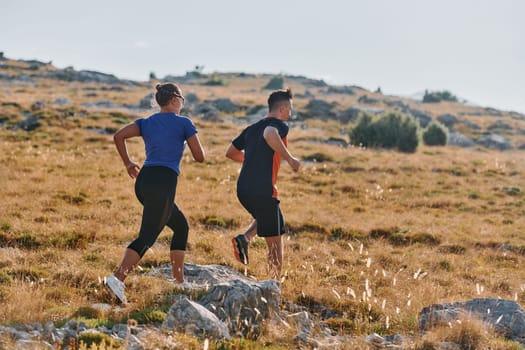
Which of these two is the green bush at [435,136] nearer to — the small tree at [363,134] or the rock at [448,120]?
the small tree at [363,134]

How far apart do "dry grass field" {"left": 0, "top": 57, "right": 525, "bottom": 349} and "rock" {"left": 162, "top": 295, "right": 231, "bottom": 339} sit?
0.23 m

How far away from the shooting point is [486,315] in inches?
214

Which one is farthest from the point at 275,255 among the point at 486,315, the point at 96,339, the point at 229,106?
the point at 229,106

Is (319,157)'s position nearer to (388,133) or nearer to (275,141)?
(388,133)

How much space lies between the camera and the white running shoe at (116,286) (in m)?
5.28

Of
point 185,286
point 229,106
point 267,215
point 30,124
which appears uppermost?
point 229,106

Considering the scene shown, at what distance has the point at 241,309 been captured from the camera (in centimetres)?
500

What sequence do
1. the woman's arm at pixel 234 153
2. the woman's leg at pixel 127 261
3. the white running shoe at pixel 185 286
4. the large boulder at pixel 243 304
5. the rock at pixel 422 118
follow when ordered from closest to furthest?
the large boulder at pixel 243 304 < the woman's leg at pixel 127 261 < the white running shoe at pixel 185 286 < the woman's arm at pixel 234 153 < the rock at pixel 422 118

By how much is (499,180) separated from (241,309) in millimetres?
16834

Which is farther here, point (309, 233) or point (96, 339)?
point (309, 233)

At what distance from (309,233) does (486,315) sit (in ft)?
17.6

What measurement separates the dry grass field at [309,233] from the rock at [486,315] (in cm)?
21

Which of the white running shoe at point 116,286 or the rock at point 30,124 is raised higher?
the rock at point 30,124

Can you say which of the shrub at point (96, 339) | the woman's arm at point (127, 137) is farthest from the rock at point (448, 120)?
the shrub at point (96, 339)
